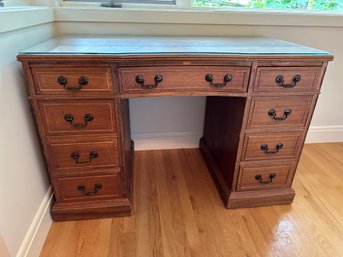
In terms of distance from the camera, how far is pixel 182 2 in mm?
1510

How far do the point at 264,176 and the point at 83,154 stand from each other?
3.06 feet

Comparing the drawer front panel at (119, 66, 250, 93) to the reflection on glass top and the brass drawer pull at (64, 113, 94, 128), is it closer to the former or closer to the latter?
the reflection on glass top

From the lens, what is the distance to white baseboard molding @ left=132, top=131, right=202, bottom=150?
6.04ft

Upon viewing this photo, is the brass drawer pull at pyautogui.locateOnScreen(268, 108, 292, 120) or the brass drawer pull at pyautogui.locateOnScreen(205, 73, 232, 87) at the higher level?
the brass drawer pull at pyautogui.locateOnScreen(205, 73, 232, 87)

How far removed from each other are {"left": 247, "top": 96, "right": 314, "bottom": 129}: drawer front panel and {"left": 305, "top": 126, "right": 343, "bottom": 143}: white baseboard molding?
962mm

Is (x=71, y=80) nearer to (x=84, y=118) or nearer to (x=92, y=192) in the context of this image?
(x=84, y=118)

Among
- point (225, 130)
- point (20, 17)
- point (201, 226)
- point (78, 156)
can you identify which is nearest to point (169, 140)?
point (225, 130)

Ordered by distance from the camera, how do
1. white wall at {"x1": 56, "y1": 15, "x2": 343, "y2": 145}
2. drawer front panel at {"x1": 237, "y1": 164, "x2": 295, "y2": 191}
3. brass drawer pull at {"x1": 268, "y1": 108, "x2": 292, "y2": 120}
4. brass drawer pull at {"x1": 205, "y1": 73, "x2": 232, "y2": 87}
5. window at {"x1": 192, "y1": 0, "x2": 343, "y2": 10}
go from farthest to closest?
1. window at {"x1": 192, "y1": 0, "x2": 343, "y2": 10}
2. white wall at {"x1": 56, "y1": 15, "x2": 343, "y2": 145}
3. drawer front panel at {"x1": 237, "y1": 164, "x2": 295, "y2": 191}
4. brass drawer pull at {"x1": 268, "y1": 108, "x2": 292, "y2": 120}
5. brass drawer pull at {"x1": 205, "y1": 73, "x2": 232, "y2": 87}

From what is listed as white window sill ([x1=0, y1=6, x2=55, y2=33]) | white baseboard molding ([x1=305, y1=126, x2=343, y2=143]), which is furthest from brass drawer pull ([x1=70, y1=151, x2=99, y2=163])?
white baseboard molding ([x1=305, y1=126, x2=343, y2=143])

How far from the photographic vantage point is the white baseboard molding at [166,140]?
184 centimetres

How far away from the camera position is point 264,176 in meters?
1.31

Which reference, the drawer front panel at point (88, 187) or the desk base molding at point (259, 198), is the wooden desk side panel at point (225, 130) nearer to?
the desk base molding at point (259, 198)

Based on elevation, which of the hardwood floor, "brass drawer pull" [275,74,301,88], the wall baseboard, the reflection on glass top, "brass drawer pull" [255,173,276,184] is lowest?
the hardwood floor

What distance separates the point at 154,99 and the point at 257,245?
1.07 meters
